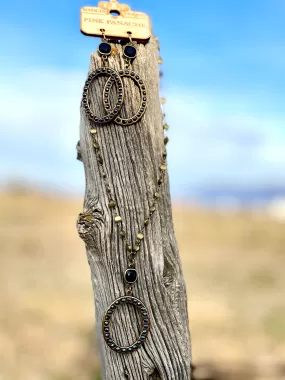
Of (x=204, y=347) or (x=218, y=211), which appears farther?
(x=218, y=211)

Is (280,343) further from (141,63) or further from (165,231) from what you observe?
(141,63)

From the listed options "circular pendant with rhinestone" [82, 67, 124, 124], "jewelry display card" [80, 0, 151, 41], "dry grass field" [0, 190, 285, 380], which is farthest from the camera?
"dry grass field" [0, 190, 285, 380]

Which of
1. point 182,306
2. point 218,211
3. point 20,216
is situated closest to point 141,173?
point 182,306

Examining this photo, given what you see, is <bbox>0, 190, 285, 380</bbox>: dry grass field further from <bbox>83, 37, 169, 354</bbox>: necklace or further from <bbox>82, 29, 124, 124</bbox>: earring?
<bbox>82, 29, 124, 124</bbox>: earring

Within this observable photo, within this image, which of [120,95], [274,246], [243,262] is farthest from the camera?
[274,246]

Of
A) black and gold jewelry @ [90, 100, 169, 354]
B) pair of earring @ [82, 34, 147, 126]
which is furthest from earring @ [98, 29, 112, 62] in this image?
black and gold jewelry @ [90, 100, 169, 354]
